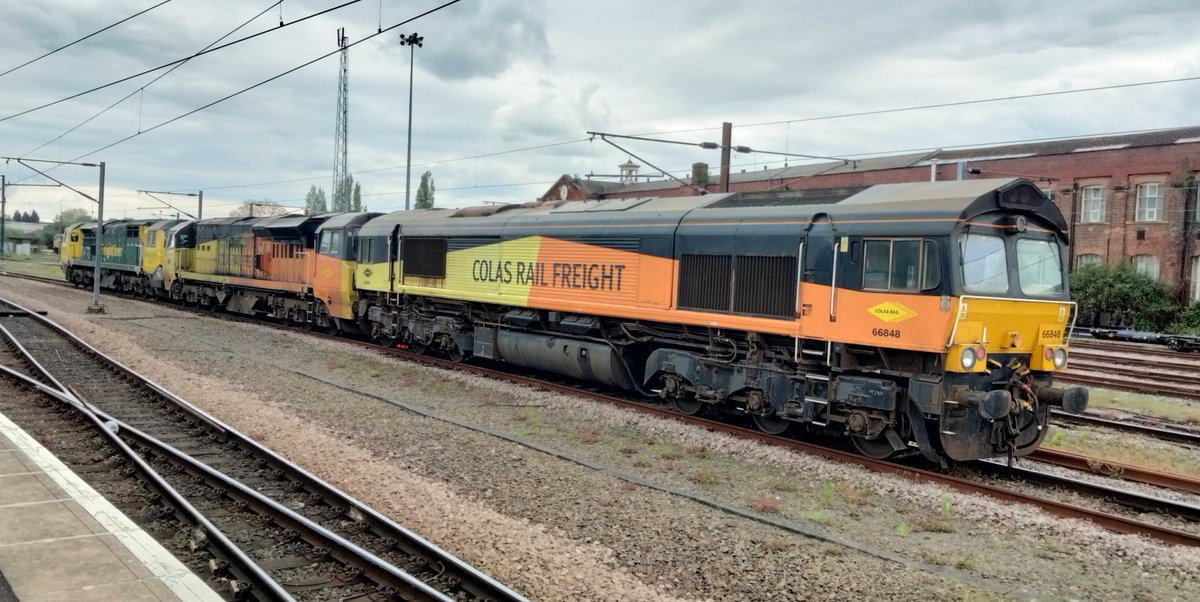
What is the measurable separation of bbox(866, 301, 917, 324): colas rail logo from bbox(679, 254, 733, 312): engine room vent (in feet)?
8.78

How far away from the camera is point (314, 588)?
7.07m

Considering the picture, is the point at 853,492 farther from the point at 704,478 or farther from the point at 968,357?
the point at 968,357

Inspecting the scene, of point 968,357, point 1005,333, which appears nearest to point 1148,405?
point 1005,333

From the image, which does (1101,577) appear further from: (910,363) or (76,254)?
(76,254)

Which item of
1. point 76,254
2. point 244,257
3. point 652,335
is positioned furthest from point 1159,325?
point 76,254

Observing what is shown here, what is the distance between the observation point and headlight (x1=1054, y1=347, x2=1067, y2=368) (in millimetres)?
11250

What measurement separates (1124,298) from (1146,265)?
3.05 m

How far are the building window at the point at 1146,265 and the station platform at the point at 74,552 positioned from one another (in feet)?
141

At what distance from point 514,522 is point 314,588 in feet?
7.35

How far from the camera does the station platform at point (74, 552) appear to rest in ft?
20.0

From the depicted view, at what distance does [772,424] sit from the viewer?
1290 centimetres

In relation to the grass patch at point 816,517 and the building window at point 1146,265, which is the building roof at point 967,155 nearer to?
the building window at point 1146,265

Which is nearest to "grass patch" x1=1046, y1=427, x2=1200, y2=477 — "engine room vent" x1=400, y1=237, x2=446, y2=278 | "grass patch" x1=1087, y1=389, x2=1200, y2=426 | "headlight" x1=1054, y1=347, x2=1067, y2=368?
"headlight" x1=1054, y1=347, x2=1067, y2=368

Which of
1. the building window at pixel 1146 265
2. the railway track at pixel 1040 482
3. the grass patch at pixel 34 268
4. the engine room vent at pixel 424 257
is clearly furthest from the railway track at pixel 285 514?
the grass patch at pixel 34 268
